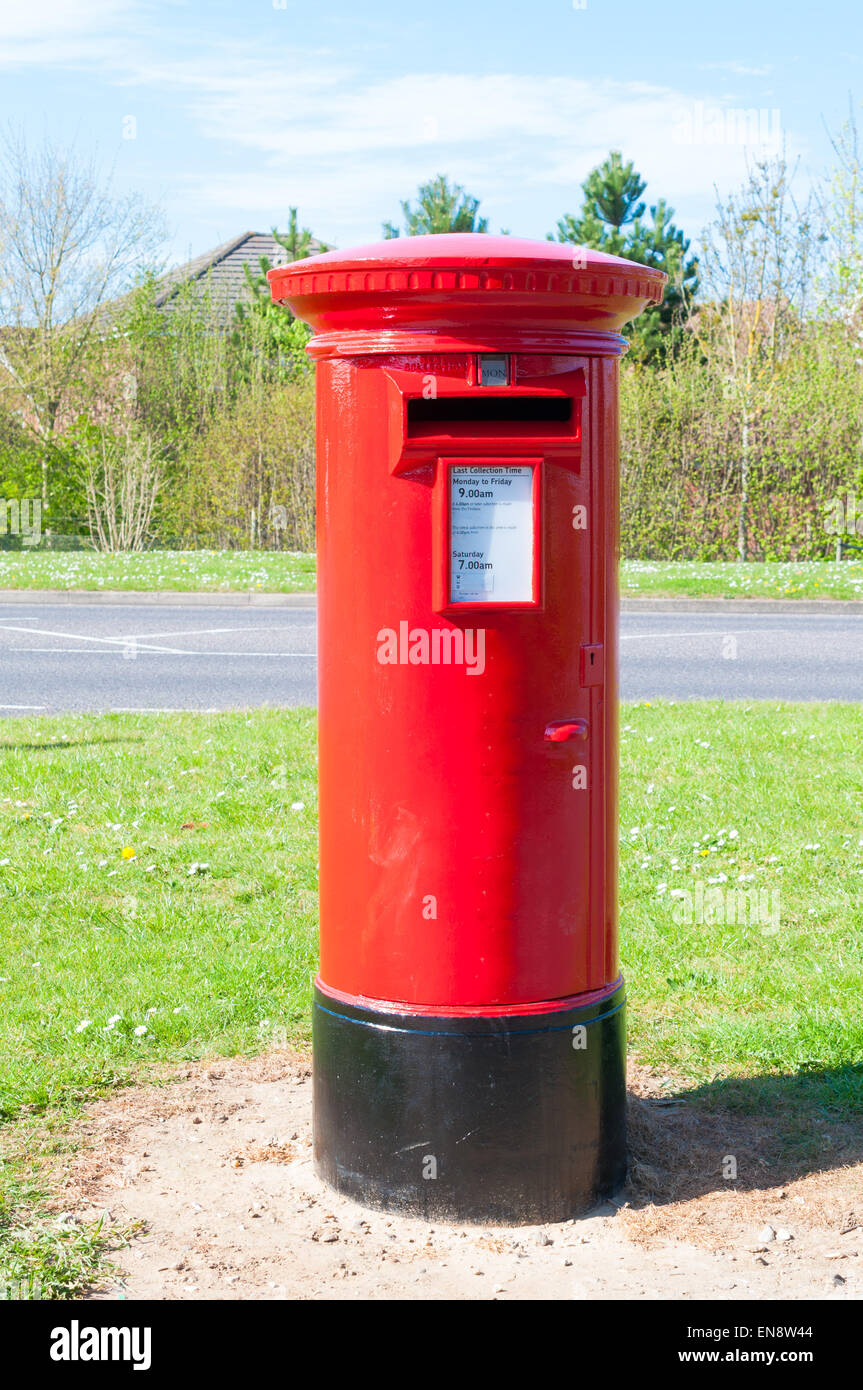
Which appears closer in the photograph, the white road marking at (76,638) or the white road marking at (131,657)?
the white road marking at (131,657)

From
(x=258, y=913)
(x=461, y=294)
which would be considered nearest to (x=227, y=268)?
(x=258, y=913)

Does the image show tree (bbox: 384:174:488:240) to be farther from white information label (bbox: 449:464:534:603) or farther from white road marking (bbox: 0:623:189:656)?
white information label (bbox: 449:464:534:603)

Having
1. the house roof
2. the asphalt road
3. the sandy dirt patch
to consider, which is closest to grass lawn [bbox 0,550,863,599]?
the asphalt road

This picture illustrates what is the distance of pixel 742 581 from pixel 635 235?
16.2 meters

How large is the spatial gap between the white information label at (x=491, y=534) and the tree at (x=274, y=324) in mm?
26100

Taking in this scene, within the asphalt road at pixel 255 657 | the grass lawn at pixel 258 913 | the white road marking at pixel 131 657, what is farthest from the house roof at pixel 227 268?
the grass lawn at pixel 258 913

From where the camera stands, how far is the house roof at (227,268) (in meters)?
32.4

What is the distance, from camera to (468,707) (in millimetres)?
2992

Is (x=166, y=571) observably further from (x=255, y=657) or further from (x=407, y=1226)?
(x=407, y=1226)

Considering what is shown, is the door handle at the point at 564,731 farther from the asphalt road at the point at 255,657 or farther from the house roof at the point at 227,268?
the house roof at the point at 227,268

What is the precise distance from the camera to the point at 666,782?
6707 mm

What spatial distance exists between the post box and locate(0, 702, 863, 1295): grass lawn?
0.79m

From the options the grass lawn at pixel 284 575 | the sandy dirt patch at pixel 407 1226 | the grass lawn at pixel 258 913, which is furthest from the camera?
the grass lawn at pixel 284 575
